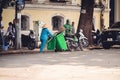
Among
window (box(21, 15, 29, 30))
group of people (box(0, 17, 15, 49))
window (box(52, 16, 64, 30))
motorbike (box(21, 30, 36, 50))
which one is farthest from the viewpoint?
window (box(52, 16, 64, 30))

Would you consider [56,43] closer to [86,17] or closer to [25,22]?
[86,17]

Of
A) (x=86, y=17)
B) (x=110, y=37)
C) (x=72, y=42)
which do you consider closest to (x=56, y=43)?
(x=72, y=42)

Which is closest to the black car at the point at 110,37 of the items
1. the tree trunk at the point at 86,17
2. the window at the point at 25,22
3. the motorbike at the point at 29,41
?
the tree trunk at the point at 86,17

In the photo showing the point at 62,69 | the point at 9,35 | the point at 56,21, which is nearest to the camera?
the point at 62,69

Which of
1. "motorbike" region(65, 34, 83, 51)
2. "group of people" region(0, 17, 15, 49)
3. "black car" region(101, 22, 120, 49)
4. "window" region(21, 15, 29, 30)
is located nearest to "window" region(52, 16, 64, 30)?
"window" region(21, 15, 29, 30)

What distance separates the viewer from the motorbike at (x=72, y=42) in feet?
74.8

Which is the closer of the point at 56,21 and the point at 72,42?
the point at 72,42

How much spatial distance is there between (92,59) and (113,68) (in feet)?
10.7

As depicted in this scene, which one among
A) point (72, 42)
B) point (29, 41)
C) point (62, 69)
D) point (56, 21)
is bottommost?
point (29, 41)

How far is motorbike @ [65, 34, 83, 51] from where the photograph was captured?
22792 millimetres

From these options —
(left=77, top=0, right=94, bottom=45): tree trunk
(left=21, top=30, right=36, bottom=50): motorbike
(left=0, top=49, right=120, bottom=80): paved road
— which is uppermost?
(left=77, top=0, right=94, bottom=45): tree trunk

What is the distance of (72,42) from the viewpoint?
2292 cm

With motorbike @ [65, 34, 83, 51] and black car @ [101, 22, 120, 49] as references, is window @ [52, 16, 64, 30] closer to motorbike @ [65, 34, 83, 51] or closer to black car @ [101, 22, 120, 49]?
black car @ [101, 22, 120, 49]

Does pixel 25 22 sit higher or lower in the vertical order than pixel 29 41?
higher
